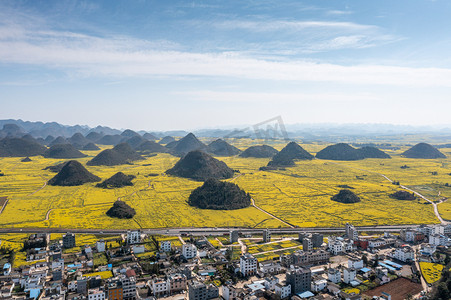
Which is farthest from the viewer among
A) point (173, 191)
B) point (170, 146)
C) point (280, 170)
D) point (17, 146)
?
point (170, 146)

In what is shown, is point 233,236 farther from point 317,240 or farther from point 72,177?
point 72,177

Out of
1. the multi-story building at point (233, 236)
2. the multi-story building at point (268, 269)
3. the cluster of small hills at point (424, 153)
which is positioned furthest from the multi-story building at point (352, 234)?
the cluster of small hills at point (424, 153)

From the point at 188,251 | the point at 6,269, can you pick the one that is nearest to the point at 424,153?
the point at 188,251

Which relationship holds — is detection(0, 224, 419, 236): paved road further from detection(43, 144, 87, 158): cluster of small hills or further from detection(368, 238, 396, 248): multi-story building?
Result: detection(43, 144, 87, 158): cluster of small hills

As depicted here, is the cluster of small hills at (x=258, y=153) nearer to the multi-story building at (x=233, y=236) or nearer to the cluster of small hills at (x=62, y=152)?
the cluster of small hills at (x=62, y=152)

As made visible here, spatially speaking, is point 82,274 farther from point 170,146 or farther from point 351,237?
point 170,146

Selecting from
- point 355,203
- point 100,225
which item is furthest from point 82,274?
point 355,203

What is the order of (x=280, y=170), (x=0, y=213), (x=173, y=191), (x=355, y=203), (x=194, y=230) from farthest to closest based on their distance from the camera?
(x=280, y=170) → (x=173, y=191) → (x=355, y=203) → (x=0, y=213) → (x=194, y=230)
